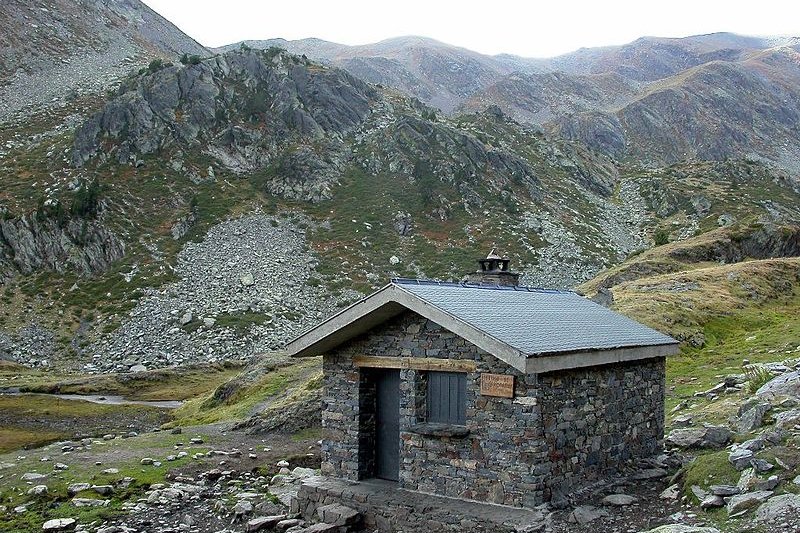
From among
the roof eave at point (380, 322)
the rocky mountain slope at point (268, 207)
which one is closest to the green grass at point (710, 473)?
the roof eave at point (380, 322)

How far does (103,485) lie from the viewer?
18.8m

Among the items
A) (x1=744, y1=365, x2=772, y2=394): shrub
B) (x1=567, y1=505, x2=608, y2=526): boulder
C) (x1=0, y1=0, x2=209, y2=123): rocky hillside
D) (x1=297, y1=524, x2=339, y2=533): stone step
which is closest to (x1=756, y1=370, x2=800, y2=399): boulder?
(x1=744, y1=365, x2=772, y2=394): shrub

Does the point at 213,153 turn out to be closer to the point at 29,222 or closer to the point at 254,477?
the point at 29,222

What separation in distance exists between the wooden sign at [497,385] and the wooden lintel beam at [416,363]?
14.9 inches

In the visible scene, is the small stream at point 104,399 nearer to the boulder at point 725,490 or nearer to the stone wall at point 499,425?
the stone wall at point 499,425

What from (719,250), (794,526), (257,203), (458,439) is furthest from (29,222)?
(794,526)

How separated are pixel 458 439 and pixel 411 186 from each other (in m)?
72.2

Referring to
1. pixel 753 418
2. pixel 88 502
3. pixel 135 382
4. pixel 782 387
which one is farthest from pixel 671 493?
pixel 135 382

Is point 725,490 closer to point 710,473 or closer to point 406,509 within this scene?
point 710,473

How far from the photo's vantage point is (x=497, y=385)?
560 inches

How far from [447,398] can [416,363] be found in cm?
90

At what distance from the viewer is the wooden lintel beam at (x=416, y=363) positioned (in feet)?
48.6

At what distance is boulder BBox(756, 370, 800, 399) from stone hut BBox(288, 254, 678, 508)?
2285 millimetres

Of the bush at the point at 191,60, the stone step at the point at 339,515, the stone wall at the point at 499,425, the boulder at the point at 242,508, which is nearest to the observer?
the stone wall at the point at 499,425
